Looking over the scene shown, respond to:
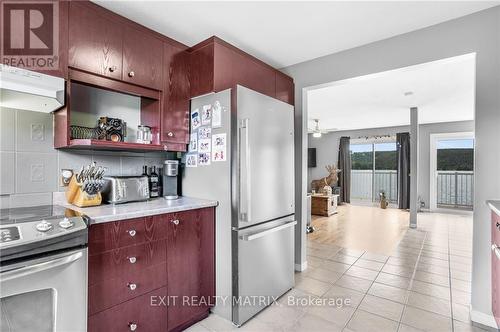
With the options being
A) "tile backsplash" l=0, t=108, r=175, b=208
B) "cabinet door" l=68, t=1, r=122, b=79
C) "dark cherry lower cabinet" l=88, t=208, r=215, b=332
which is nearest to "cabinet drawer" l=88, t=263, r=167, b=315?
"dark cherry lower cabinet" l=88, t=208, r=215, b=332

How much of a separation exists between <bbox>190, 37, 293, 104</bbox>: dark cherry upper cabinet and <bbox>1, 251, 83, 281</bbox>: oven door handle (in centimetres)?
149

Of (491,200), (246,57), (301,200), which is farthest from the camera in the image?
(301,200)

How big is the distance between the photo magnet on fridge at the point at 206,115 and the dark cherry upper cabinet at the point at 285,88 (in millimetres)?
974

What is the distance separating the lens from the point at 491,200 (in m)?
1.86

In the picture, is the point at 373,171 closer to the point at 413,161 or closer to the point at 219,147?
the point at 413,161

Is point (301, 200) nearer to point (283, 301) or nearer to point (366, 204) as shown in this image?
point (283, 301)

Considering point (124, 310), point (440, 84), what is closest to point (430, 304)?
point (124, 310)

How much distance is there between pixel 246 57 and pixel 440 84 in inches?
125

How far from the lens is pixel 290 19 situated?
205 centimetres

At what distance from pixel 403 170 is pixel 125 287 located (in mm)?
7794

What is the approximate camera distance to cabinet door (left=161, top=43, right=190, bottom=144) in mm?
2143

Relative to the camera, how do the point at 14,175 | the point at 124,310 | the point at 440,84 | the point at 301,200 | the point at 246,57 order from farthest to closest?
the point at 440,84 < the point at 301,200 < the point at 246,57 < the point at 14,175 < the point at 124,310

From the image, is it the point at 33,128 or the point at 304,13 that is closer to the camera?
the point at 33,128

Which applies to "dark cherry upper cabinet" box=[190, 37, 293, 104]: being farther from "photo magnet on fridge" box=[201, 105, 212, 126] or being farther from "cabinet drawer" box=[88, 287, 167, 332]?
"cabinet drawer" box=[88, 287, 167, 332]
